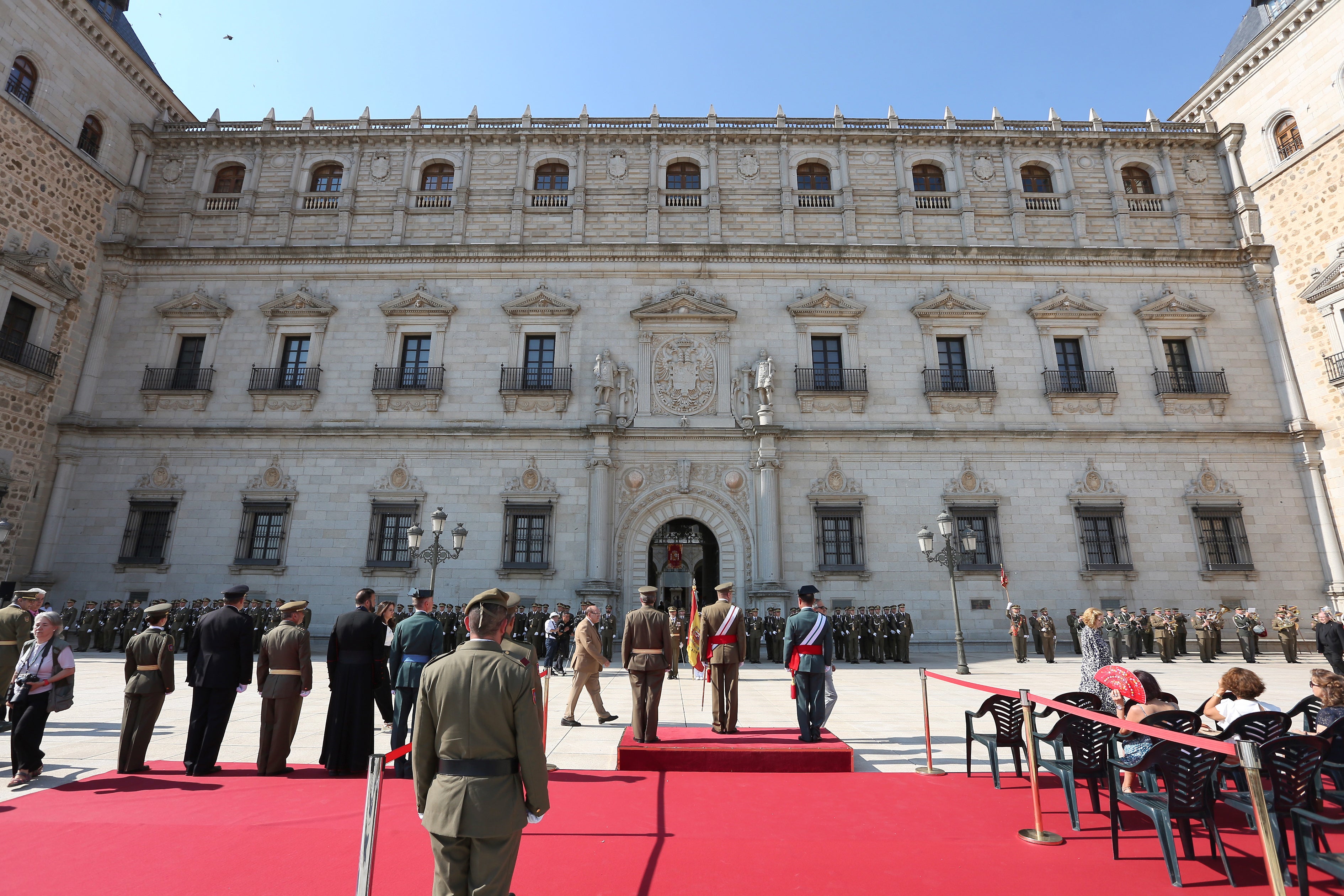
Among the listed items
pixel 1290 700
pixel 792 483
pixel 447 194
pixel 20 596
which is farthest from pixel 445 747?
pixel 447 194

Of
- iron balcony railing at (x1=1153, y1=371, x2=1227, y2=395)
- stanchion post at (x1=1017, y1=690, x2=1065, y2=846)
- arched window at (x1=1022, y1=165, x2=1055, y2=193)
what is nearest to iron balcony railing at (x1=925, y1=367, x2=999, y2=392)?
iron balcony railing at (x1=1153, y1=371, x2=1227, y2=395)

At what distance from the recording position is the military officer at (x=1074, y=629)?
16.2 meters

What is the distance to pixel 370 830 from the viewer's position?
122 inches

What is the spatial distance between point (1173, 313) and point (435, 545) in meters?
22.2

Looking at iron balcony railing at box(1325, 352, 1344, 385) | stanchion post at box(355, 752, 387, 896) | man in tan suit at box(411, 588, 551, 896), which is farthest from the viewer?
iron balcony railing at box(1325, 352, 1344, 385)

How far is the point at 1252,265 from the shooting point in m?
19.3

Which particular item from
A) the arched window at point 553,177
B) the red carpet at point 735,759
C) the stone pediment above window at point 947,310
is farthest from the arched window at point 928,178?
the red carpet at point 735,759

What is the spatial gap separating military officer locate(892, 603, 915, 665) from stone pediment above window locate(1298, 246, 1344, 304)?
15.0 metres

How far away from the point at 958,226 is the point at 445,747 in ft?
71.2

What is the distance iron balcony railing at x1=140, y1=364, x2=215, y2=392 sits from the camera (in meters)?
18.9

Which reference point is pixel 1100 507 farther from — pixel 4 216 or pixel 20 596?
pixel 4 216

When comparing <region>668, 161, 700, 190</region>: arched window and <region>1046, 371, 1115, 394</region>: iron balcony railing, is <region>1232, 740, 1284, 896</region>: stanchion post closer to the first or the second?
<region>1046, 371, 1115, 394</region>: iron balcony railing

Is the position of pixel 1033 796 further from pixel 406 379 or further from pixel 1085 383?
pixel 406 379

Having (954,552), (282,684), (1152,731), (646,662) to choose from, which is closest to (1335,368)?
(954,552)
